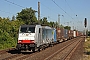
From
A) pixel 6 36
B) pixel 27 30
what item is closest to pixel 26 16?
pixel 6 36

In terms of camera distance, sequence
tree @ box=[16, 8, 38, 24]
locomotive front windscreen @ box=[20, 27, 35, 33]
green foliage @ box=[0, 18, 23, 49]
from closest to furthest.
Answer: locomotive front windscreen @ box=[20, 27, 35, 33], green foliage @ box=[0, 18, 23, 49], tree @ box=[16, 8, 38, 24]

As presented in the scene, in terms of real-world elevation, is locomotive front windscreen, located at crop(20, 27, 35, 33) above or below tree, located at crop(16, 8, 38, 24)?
below

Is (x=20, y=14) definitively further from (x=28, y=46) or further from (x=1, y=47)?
(x=28, y=46)

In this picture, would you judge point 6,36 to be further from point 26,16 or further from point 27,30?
point 26,16

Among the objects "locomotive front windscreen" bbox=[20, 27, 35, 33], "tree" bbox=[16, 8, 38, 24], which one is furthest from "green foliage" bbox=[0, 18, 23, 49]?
"tree" bbox=[16, 8, 38, 24]

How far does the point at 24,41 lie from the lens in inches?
820

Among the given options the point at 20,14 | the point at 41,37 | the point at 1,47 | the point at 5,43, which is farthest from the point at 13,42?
the point at 20,14

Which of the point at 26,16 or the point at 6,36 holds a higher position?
the point at 26,16

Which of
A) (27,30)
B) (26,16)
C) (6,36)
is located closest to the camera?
(27,30)

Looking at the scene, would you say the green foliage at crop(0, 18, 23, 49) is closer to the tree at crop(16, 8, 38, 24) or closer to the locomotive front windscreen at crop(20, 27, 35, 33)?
the locomotive front windscreen at crop(20, 27, 35, 33)

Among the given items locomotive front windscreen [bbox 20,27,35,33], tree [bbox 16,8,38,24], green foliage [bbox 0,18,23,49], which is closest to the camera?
locomotive front windscreen [bbox 20,27,35,33]

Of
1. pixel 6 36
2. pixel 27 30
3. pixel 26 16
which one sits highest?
pixel 26 16

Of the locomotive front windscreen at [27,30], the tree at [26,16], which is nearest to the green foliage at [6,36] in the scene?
the locomotive front windscreen at [27,30]

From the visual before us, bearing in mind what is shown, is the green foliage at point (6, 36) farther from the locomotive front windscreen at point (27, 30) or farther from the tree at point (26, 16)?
the tree at point (26, 16)
